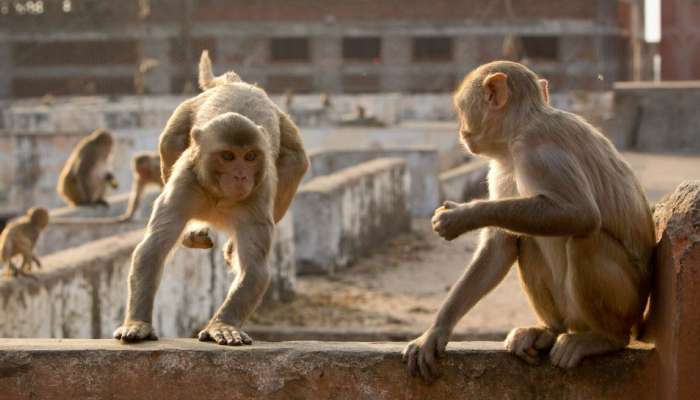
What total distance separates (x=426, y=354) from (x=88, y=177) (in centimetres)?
1270

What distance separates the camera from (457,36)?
160 ft

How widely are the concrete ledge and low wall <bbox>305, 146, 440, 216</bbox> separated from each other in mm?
16397

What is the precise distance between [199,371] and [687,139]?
29537 millimetres

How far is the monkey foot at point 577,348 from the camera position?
4590 mm

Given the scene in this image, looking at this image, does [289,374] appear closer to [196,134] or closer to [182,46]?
[196,134]

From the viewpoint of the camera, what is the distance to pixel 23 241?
10.6 m

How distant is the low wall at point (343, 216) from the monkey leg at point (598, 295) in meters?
10.7

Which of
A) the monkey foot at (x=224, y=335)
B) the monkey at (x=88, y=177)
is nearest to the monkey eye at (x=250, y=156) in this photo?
the monkey foot at (x=224, y=335)

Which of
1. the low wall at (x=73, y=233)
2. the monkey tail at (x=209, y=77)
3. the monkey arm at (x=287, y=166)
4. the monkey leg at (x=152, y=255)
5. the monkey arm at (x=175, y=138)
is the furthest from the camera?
the low wall at (x=73, y=233)

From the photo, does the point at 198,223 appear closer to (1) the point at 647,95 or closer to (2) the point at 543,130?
(2) the point at 543,130

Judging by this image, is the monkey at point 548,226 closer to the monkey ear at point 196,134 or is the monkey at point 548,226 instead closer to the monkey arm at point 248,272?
the monkey arm at point 248,272

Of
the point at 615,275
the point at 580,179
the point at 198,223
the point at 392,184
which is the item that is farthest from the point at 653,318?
the point at 392,184

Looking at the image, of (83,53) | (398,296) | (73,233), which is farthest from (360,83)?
(73,233)

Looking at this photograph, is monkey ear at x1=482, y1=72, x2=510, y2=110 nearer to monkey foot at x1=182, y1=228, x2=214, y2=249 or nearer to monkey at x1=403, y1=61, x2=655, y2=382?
monkey at x1=403, y1=61, x2=655, y2=382
